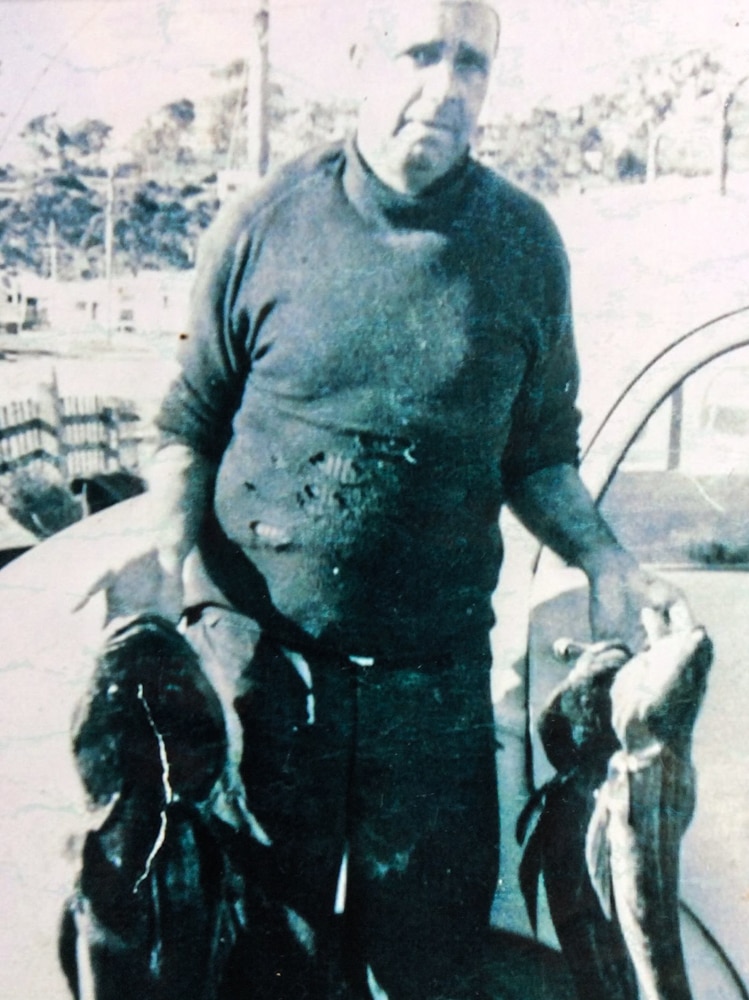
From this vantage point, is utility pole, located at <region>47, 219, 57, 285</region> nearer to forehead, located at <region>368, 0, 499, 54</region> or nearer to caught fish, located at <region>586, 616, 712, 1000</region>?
forehead, located at <region>368, 0, 499, 54</region>

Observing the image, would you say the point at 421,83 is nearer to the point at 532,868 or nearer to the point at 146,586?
the point at 146,586

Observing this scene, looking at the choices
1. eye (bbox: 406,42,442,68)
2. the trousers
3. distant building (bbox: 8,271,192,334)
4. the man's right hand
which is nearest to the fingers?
the man's right hand

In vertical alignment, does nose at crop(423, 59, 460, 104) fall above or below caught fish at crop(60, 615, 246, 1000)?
above

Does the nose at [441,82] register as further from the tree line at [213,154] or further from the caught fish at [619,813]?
the caught fish at [619,813]

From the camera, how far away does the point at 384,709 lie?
5.90 ft

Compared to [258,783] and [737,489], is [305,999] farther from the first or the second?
[737,489]

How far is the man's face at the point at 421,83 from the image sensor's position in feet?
5.59

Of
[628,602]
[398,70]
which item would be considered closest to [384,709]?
[628,602]

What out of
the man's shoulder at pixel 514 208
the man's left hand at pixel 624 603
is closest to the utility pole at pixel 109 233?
the man's shoulder at pixel 514 208

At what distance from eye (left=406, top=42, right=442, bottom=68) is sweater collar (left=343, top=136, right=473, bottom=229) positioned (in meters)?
0.16

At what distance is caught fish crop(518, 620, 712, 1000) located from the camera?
183 cm

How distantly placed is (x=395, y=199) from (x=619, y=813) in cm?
110

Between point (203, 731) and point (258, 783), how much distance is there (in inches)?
5.1

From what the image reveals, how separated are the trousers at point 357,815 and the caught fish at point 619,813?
0.11 meters
